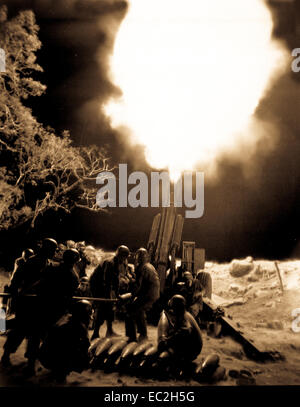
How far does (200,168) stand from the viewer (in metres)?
13.3

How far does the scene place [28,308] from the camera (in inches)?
Result: 193

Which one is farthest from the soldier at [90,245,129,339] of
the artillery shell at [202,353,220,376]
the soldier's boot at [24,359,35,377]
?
the artillery shell at [202,353,220,376]

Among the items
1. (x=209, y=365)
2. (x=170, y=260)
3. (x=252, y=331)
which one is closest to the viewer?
(x=209, y=365)

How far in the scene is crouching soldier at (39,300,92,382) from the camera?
4488 millimetres

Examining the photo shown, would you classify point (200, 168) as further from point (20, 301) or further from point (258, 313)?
point (20, 301)

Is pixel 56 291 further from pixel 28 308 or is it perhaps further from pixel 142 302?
pixel 142 302

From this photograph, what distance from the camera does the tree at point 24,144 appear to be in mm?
11039

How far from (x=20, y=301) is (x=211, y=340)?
5.35 meters

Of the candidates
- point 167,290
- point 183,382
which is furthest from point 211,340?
point 183,382

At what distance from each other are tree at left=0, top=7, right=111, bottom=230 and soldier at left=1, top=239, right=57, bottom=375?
7.65m

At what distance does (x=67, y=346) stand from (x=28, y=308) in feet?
3.37

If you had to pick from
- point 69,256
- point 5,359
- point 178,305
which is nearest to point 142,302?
point 178,305

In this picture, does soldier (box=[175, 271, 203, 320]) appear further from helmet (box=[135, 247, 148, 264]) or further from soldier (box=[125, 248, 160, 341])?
soldier (box=[125, 248, 160, 341])

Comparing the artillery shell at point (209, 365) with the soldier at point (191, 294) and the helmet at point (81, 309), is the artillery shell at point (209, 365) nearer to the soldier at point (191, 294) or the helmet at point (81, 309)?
the helmet at point (81, 309)
